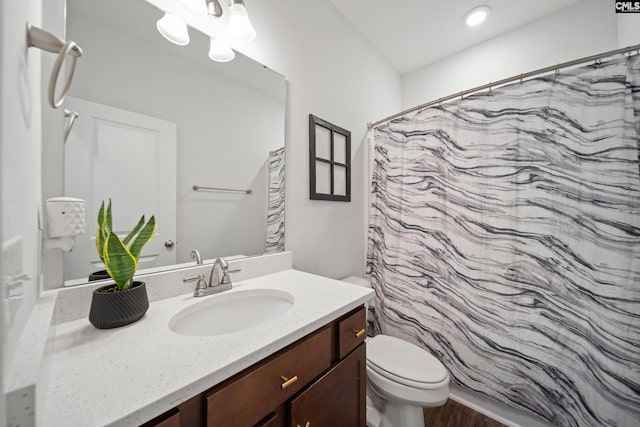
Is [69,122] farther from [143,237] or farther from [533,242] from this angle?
[533,242]

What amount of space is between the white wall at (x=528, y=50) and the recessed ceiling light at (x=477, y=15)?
0.91ft

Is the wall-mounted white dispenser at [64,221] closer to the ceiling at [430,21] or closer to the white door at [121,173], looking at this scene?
the white door at [121,173]

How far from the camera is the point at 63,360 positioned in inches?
20.5

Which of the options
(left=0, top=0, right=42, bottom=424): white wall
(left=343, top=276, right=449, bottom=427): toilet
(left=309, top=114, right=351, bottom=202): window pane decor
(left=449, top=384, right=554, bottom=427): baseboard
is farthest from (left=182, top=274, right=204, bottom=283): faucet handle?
(left=449, top=384, right=554, bottom=427): baseboard

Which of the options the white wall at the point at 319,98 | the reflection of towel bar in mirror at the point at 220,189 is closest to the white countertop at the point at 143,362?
the reflection of towel bar in mirror at the point at 220,189

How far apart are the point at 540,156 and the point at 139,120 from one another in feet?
6.08

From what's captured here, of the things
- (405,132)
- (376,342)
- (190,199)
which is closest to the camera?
(190,199)

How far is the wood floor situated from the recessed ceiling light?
8.59 ft

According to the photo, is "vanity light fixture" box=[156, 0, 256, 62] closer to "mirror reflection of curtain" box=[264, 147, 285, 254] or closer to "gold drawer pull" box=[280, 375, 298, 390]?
"mirror reflection of curtain" box=[264, 147, 285, 254]

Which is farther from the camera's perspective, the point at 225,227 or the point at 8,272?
the point at 225,227

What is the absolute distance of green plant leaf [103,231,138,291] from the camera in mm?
653

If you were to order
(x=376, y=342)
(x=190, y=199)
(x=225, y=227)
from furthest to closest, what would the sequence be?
(x=376, y=342)
(x=225, y=227)
(x=190, y=199)

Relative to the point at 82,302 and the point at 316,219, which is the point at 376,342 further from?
the point at 82,302

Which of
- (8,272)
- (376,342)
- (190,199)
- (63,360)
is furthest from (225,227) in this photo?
(376,342)
